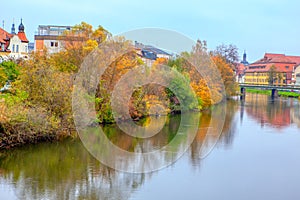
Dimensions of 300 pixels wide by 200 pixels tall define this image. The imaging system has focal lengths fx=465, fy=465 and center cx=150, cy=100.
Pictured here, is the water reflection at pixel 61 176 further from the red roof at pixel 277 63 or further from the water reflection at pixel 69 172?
the red roof at pixel 277 63

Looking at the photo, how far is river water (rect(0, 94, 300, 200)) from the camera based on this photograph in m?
13.2

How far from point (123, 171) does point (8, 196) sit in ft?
14.6

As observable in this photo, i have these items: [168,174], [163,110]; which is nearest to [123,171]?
[168,174]

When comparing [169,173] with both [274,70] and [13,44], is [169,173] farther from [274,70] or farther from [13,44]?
[274,70]

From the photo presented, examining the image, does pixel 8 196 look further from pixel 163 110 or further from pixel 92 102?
pixel 163 110

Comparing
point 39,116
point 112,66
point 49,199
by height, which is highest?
point 112,66

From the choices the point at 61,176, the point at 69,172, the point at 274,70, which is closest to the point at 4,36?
the point at 69,172

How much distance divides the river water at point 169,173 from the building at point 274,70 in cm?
6214

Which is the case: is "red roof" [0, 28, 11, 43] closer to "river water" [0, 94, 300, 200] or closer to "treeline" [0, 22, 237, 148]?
"treeline" [0, 22, 237, 148]

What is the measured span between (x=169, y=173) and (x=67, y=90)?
302 inches

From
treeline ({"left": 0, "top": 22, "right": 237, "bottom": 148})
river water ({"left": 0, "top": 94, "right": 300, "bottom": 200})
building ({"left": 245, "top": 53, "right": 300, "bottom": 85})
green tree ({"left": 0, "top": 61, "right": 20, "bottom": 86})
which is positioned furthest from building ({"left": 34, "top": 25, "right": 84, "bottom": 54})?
building ({"left": 245, "top": 53, "right": 300, "bottom": 85})

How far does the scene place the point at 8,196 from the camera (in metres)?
12.4

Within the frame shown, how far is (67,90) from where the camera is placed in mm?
21109

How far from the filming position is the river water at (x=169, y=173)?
13203mm
